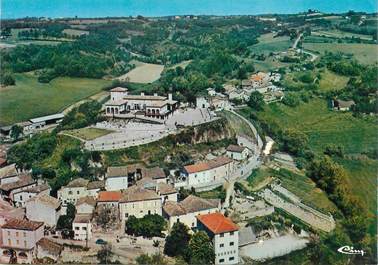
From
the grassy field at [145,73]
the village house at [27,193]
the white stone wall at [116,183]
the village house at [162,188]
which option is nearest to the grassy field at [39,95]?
the grassy field at [145,73]

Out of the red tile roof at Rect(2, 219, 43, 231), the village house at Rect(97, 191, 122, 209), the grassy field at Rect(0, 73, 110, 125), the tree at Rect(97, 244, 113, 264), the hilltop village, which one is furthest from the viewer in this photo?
the grassy field at Rect(0, 73, 110, 125)

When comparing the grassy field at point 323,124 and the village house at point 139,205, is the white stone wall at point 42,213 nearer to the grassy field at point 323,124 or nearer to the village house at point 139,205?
the village house at point 139,205

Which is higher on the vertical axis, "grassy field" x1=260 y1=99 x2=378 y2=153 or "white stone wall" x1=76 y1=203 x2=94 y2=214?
"grassy field" x1=260 y1=99 x2=378 y2=153

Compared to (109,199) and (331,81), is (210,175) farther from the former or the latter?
(331,81)

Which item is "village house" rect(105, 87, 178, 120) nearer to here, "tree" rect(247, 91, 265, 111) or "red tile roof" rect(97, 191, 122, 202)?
"tree" rect(247, 91, 265, 111)

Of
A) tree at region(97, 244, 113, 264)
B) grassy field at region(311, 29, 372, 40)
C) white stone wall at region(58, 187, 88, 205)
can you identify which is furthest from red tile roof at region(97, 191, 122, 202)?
grassy field at region(311, 29, 372, 40)

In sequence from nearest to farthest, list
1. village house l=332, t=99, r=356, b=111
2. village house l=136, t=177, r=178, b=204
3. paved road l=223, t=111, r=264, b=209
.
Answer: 1. village house l=136, t=177, r=178, b=204
2. paved road l=223, t=111, r=264, b=209
3. village house l=332, t=99, r=356, b=111

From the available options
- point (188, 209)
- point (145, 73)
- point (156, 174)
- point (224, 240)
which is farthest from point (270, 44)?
point (224, 240)
